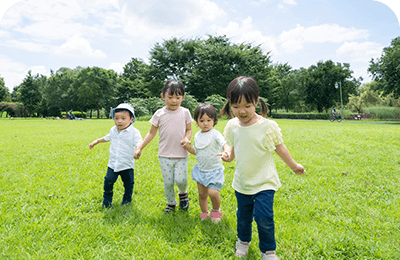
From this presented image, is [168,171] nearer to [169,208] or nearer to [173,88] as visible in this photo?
[169,208]

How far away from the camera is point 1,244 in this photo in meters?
2.54

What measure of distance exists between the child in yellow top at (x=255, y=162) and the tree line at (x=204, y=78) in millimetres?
26542

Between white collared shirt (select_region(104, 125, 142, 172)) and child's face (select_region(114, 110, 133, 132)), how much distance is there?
0.06 m

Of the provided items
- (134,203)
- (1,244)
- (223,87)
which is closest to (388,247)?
(134,203)

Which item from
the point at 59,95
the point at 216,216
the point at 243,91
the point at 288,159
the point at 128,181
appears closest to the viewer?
the point at 243,91

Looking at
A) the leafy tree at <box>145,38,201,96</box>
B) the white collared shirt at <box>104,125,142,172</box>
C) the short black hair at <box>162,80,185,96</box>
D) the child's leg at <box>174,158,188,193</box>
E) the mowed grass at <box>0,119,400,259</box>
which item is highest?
the leafy tree at <box>145,38,201,96</box>

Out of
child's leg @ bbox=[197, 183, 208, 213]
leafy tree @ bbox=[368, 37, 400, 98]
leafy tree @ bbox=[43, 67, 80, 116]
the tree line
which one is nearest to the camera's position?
child's leg @ bbox=[197, 183, 208, 213]

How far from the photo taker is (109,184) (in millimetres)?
3363

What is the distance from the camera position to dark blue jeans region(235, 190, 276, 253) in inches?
82.2

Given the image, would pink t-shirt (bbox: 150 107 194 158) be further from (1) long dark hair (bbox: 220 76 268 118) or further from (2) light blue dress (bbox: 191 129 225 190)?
(1) long dark hair (bbox: 220 76 268 118)

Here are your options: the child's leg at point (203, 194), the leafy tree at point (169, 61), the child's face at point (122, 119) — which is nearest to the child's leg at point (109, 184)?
the child's face at point (122, 119)

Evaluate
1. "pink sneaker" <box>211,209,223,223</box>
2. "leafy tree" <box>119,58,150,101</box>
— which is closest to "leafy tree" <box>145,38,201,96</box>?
"leafy tree" <box>119,58,150,101</box>

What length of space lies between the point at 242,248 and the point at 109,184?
2.02 metres

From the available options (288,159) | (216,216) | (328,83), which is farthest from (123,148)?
(328,83)
